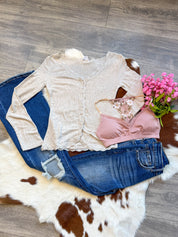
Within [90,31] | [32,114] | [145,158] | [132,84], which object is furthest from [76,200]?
[90,31]

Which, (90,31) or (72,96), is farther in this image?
(90,31)

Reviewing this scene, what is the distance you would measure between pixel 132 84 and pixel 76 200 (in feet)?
2.94

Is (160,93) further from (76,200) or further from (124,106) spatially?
(76,200)

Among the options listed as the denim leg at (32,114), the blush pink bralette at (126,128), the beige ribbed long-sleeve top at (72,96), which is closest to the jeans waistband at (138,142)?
the blush pink bralette at (126,128)

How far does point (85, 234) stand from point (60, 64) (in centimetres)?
118

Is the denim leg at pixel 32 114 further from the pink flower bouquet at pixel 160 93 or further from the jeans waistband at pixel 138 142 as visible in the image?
the pink flower bouquet at pixel 160 93

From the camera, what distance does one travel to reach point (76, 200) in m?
1.38

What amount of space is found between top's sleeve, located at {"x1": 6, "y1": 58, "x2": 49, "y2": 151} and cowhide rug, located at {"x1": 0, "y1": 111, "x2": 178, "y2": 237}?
6.8 inches

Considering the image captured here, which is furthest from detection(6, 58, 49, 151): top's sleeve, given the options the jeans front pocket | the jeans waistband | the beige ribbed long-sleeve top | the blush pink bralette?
the jeans front pocket

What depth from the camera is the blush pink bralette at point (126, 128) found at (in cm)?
131

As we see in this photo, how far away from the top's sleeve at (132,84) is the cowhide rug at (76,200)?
0.28 m

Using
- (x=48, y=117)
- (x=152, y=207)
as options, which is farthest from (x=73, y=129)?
(x=152, y=207)

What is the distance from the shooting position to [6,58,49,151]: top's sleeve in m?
1.33

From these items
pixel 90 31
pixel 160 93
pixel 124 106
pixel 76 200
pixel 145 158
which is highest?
pixel 90 31
